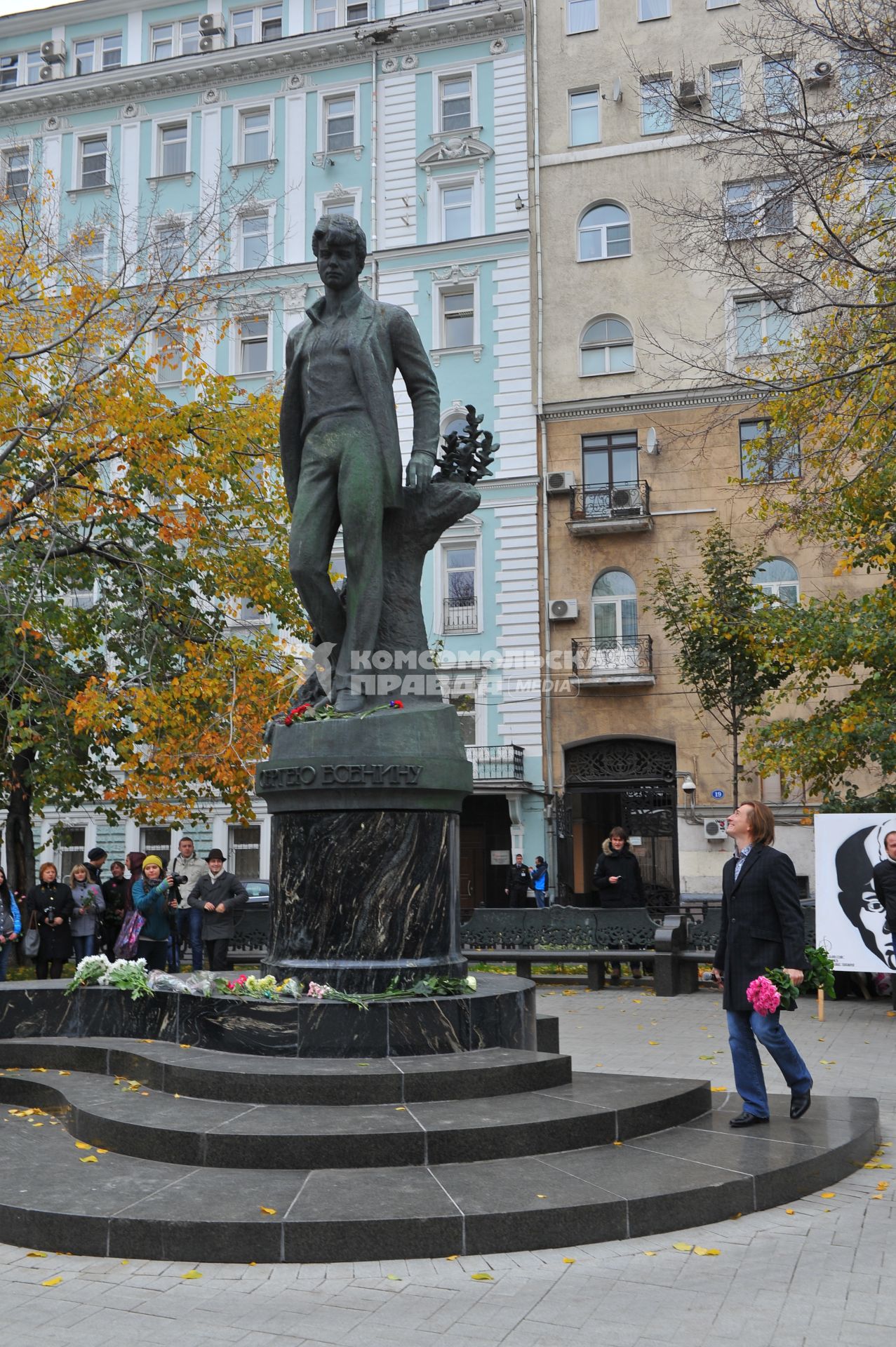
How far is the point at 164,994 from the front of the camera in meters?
7.32

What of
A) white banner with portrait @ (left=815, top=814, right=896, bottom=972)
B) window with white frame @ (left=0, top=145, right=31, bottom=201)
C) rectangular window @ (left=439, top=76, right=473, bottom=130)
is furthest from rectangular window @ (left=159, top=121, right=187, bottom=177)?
white banner with portrait @ (left=815, top=814, right=896, bottom=972)

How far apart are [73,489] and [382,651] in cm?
1021

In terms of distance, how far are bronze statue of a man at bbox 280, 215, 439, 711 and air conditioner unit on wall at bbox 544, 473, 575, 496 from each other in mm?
22811

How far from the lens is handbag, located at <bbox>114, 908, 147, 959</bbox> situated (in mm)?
13617

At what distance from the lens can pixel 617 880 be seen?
53.7ft

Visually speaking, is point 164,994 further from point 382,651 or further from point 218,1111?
point 382,651

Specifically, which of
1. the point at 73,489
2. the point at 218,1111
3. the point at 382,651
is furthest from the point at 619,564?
the point at 218,1111

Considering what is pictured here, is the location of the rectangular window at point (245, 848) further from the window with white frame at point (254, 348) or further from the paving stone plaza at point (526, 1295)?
the paving stone plaza at point (526, 1295)

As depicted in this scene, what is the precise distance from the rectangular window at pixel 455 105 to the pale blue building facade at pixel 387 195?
5cm

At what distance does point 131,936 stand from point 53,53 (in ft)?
100

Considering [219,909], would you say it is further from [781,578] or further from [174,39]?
[174,39]

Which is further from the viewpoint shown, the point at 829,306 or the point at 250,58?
the point at 250,58

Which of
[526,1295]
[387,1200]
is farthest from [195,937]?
[526,1295]

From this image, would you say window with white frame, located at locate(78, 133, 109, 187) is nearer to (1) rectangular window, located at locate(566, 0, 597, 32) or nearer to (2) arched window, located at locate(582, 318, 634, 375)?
(1) rectangular window, located at locate(566, 0, 597, 32)
